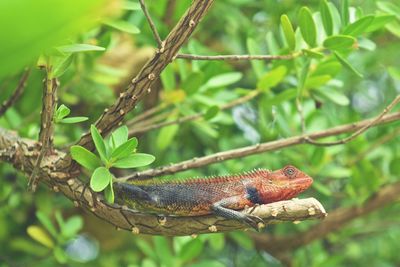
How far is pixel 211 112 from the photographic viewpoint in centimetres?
137

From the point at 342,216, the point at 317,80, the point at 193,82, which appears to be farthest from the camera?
the point at 342,216

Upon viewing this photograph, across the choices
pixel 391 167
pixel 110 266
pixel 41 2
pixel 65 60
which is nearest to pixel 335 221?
pixel 391 167

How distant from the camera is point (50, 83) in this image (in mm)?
892

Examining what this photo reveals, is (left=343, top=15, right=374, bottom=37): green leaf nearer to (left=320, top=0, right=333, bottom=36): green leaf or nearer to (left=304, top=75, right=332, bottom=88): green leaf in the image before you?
(left=320, top=0, right=333, bottom=36): green leaf

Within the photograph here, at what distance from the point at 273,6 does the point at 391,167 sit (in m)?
0.59

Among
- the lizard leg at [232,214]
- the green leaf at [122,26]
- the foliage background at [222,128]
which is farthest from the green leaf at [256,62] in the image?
the lizard leg at [232,214]

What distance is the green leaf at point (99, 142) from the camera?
2.97 feet

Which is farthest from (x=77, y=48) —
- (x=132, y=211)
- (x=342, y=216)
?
(x=342, y=216)

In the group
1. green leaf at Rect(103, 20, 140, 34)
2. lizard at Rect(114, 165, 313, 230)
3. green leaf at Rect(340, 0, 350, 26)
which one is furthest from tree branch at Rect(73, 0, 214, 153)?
green leaf at Rect(340, 0, 350, 26)

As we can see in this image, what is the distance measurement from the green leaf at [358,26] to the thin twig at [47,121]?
582mm

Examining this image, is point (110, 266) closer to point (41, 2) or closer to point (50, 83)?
point (50, 83)

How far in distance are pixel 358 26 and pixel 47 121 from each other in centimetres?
62

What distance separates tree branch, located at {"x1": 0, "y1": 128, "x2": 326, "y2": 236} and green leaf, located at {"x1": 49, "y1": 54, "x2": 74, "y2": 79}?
0.18m

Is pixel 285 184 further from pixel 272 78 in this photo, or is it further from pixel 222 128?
pixel 222 128
